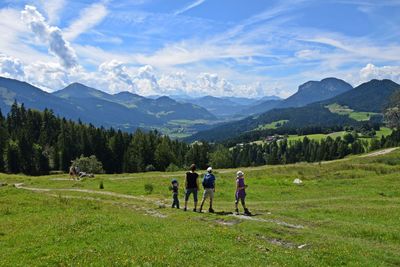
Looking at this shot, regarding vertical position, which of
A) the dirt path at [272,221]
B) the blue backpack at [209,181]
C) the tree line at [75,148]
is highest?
the tree line at [75,148]

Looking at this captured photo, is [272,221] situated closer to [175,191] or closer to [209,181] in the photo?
[209,181]

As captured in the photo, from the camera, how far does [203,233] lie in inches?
872

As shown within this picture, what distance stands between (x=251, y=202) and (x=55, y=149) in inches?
4195

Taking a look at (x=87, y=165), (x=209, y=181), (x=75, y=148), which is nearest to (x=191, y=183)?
(x=209, y=181)

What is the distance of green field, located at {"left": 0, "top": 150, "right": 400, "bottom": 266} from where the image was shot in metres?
17.8

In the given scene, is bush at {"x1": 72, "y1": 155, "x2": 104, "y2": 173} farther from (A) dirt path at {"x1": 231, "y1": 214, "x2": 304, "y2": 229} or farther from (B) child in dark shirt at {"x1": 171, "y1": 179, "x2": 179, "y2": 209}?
(A) dirt path at {"x1": 231, "y1": 214, "x2": 304, "y2": 229}

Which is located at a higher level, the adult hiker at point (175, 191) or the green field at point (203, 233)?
the adult hiker at point (175, 191)

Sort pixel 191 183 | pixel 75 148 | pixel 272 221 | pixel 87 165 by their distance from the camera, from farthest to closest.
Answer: pixel 75 148 → pixel 87 165 → pixel 191 183 → pixel 272 221

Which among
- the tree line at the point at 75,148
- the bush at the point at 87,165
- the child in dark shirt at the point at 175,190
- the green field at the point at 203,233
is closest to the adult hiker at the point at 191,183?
the child in dark shirt at the point at 175,190

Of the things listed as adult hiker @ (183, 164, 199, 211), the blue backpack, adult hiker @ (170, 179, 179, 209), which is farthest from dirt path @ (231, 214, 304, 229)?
adult hiker @ (170, 179, 179, 209)

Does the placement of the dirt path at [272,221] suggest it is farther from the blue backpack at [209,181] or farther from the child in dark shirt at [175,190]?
the child in dark shirt at [175,190]

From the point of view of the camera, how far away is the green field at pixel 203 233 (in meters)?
17.8

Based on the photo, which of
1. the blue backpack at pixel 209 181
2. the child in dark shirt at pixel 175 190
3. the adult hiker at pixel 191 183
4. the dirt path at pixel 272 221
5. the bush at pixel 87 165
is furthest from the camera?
the bush at pixel 87 165

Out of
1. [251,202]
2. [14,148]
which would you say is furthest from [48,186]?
[14,148]
